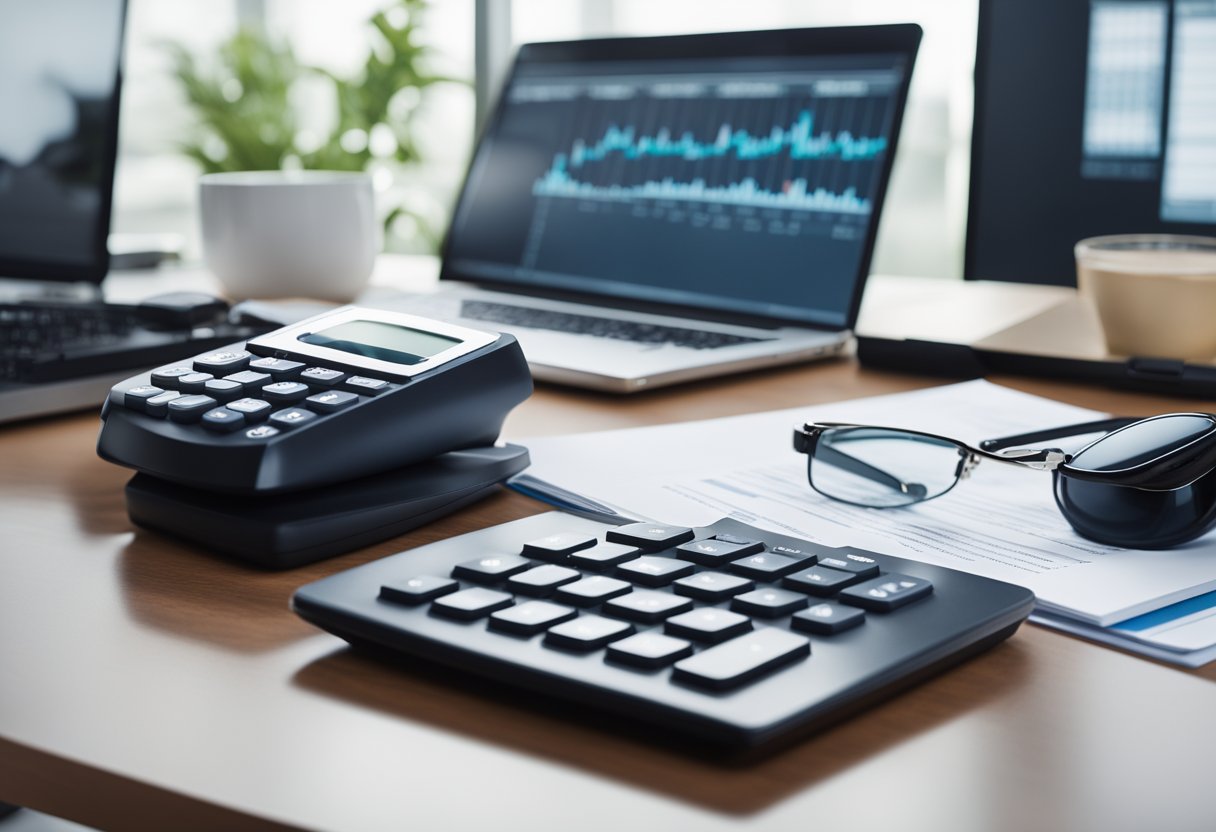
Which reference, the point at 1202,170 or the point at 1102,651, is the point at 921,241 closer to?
the point at 1202,170

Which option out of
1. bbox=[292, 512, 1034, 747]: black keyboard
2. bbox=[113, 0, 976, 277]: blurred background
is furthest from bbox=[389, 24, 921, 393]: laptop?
bbox=[113, 0, 976, 277]: blurred background

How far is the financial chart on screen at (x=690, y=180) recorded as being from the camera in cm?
94

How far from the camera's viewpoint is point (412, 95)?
2736mm

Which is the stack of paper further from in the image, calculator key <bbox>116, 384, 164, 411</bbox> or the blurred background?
the blurred background

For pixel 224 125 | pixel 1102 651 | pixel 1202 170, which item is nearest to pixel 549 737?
pixel 1102 651

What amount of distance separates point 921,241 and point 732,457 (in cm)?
243

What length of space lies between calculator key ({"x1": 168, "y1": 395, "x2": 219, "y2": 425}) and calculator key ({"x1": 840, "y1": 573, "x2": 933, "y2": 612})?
278 millimetres

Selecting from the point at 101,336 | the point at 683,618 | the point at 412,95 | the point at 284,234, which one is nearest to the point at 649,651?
the point at 683,618

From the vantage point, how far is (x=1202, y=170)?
0.94 meters

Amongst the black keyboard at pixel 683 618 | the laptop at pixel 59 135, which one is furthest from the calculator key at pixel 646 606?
the laptop at pixel 59 135

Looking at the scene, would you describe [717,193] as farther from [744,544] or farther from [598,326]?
[744,544]

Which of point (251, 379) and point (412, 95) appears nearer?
point (251, 379)

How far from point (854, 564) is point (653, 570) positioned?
0.23 feet

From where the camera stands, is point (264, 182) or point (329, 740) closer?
point (329, 740)
